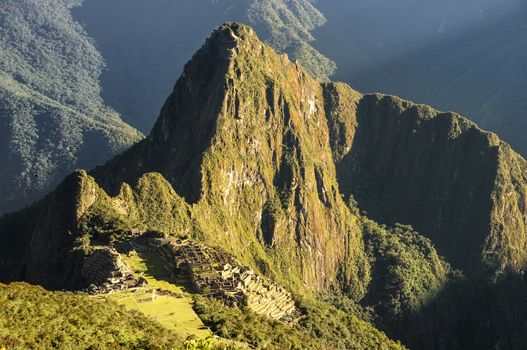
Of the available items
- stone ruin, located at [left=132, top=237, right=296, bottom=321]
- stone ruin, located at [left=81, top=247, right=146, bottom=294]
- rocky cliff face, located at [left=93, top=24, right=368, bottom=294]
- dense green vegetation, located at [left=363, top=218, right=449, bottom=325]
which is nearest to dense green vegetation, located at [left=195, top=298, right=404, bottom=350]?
stone ruin, located at [left=132, top=237, right=296, bottom=321]

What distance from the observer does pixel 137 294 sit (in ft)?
172

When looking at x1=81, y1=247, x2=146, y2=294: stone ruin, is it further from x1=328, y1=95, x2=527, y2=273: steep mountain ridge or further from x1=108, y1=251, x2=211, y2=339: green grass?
x1=328, y1=95, x2=527, y2=273: steep mountain ridge

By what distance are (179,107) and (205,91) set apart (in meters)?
5.46

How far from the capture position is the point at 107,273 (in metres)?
54.8

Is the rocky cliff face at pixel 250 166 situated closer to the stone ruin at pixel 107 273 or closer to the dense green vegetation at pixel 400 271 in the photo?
the dense green vegetation at pixel 400 271

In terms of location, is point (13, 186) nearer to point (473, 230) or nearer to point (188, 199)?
point (188, 199)

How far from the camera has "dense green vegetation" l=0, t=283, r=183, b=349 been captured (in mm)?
34366

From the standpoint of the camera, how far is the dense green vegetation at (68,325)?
113ft

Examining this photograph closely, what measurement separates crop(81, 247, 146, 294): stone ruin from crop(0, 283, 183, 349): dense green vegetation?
7033mm

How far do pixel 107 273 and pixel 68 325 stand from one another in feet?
56.6

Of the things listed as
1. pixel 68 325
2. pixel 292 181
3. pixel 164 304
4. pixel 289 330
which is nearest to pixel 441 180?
pixel 292 181

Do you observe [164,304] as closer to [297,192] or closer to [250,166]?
[250,166]

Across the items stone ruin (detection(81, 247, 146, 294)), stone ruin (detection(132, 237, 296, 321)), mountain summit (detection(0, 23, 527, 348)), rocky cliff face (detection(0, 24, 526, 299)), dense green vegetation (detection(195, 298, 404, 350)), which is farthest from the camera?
rocky cliff face (detection(0, 24, 526, 299))

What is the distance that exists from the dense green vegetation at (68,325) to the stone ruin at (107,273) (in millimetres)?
7033
